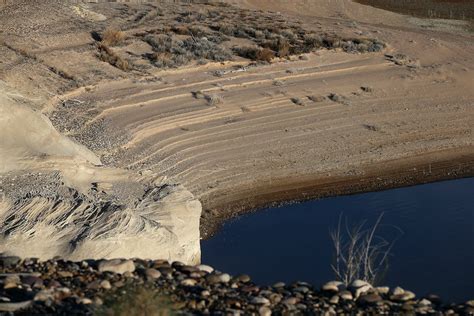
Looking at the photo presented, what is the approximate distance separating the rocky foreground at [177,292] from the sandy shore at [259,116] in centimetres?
747

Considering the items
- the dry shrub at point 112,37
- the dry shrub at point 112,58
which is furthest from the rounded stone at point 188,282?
the dry shrub at point 112,37

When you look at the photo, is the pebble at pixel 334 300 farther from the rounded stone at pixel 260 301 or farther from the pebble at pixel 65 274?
the pebble at pixel 65 274

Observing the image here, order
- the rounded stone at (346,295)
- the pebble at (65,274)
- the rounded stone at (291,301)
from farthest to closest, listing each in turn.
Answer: the rounded stone at (346,295), the pebble at (65,274), the rounded stone at (291,301)

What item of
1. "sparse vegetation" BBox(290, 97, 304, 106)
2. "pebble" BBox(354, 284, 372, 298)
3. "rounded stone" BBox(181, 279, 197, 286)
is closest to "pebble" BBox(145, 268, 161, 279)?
"rounded stone" BBox(181, 279, 197, 286)

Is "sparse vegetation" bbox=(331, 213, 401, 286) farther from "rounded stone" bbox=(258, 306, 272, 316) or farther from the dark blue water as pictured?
"rounded stone" bbox=(258, 306, 272, 316)

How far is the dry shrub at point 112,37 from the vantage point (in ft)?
108

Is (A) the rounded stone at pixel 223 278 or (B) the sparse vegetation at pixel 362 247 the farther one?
(B) the sparse vegetation at pixel 362 247

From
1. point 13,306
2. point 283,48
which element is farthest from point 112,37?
point 13,306

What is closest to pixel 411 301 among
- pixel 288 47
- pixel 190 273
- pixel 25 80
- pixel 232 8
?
pixel 190 273

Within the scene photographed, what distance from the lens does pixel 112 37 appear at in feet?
109

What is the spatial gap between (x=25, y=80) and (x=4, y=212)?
37.7 feet

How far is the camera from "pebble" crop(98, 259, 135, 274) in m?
14.0

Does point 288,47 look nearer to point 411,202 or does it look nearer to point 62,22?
point 62,22

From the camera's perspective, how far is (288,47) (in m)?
34.1
